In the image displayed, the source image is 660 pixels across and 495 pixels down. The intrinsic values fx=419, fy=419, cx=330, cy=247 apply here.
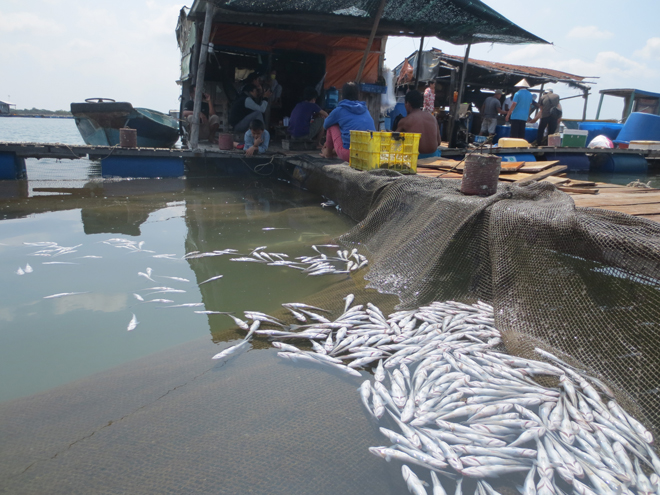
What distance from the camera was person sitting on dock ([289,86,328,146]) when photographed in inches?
445

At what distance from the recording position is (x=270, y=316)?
350 centimetres

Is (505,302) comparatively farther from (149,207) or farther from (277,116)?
(277,116)

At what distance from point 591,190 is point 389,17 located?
739cm

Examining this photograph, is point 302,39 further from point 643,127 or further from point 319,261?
point 643,127

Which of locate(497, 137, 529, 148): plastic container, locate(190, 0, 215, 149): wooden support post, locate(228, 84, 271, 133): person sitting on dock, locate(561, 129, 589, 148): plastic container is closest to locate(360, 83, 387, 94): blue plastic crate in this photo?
locate(228, 84, 271, 133): person sitting on dock

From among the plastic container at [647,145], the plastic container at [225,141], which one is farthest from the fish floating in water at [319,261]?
the plastic container at [647,145]

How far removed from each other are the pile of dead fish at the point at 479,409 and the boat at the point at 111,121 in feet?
44.2

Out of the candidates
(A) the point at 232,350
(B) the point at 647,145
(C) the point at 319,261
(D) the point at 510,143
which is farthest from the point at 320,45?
(A) the point at 232,350

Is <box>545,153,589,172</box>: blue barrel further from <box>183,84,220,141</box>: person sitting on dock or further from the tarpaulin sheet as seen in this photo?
<box>183,84,220,141</box>: person sitting on dock

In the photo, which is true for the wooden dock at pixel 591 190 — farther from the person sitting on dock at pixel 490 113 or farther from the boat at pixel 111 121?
the boat at pixel 111 121

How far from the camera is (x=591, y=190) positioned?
5590mm

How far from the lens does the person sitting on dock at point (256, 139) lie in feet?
34.1

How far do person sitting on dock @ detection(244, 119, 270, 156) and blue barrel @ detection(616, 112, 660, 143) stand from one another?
14651 millimetres

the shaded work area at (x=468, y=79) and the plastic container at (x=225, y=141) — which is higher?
the shaded work area at (x=468, y=79)
